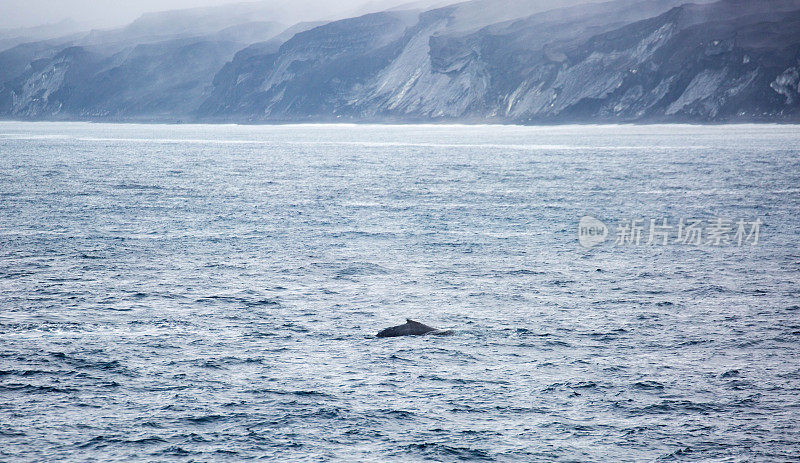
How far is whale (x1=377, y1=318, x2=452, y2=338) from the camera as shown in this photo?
65.2 feet

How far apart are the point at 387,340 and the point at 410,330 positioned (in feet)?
2.77

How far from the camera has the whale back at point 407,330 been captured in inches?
781

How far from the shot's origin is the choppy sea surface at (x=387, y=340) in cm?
1338

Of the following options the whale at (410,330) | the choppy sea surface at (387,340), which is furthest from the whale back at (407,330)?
the choppy sea surface at (387,340)

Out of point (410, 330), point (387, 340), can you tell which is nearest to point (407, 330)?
point (410, 330)

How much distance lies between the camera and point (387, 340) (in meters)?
19.4

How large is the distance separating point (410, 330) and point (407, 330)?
3.0 inches

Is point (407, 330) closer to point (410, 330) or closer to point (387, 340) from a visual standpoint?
point (410, 330)

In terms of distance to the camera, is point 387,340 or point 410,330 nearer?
point 387,340

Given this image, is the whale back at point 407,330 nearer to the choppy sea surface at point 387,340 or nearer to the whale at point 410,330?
the whale at point 410,330

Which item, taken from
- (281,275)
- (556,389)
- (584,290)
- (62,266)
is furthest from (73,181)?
(556,389)

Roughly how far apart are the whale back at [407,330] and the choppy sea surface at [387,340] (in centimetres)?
46

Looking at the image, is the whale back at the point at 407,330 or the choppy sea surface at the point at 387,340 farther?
the whale back at the point at 407,330

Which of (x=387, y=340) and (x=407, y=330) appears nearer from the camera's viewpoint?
(x=387, y=340)
